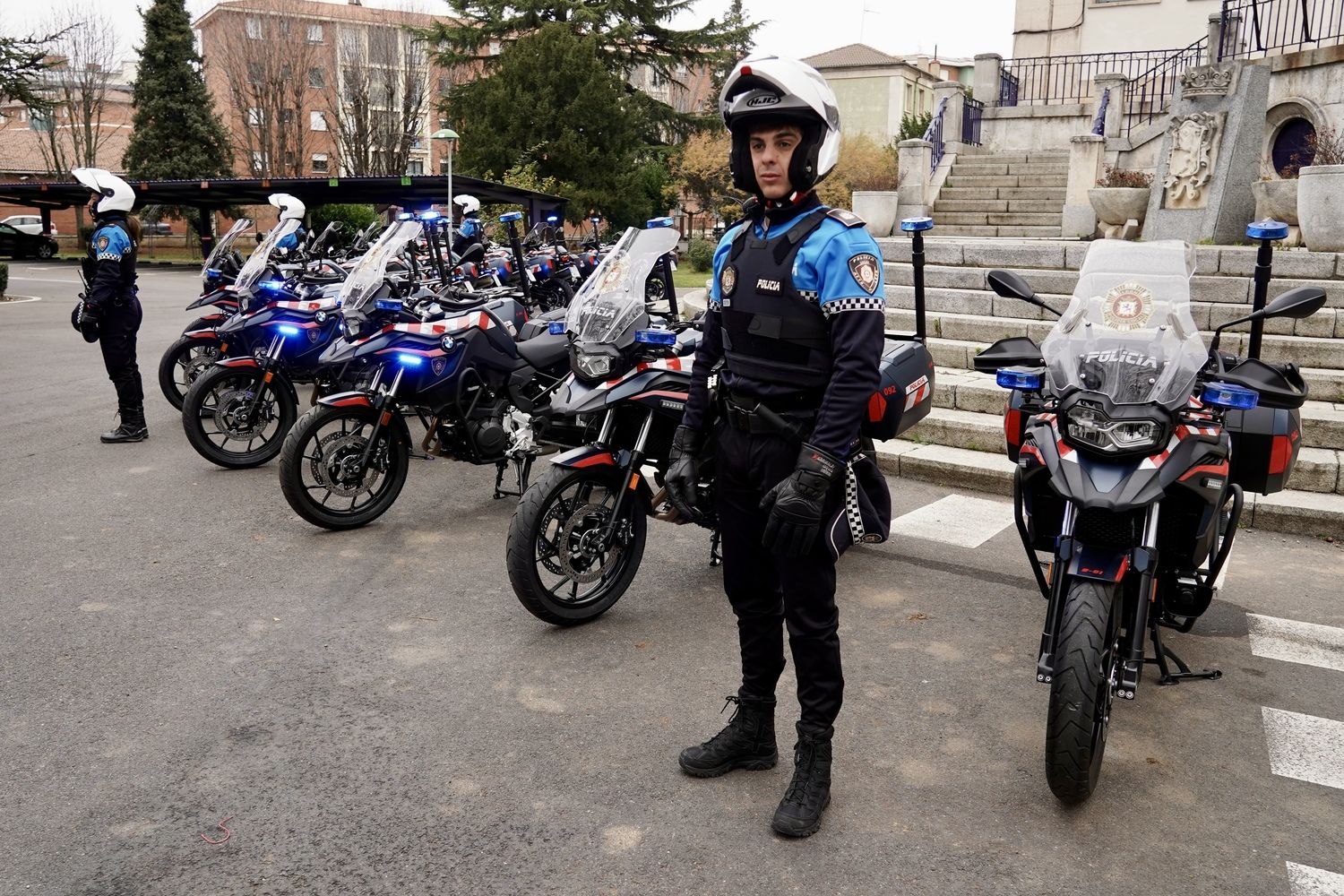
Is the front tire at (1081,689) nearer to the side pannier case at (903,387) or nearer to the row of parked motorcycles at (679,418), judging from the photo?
the row of parked motorcycles at (679,418)

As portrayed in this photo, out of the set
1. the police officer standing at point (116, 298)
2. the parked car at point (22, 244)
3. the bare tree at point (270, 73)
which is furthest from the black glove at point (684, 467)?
the bare tree at point (270, 73)

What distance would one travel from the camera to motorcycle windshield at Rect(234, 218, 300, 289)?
372 inches

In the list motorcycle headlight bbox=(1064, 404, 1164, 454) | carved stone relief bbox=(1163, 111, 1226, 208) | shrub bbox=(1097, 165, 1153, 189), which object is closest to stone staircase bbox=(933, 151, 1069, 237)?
shrub bbox=(1097, 165, 1153, 189)

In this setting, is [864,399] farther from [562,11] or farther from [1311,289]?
[562,11]

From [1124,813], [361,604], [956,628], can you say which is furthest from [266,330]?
[1124,813]

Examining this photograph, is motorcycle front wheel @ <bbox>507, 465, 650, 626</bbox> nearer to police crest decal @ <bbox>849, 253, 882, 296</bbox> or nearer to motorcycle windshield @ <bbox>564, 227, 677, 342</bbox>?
motorcycle windshield @ <bbox>564, 227, 677, 342</bbox>

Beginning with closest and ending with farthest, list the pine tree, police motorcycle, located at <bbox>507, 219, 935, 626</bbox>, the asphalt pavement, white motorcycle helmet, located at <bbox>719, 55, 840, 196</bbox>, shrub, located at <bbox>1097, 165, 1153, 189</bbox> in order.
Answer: the asphalt pavement, white motorcycle helmet, located at <bbox>719, 55, 840, 196</bbox>, police motorcycle, located at <bbox>507, 219, 935, 626</bbox>, shrub, located at <bbox>1097, 165, 1153, 189</bbox>, the pine tree

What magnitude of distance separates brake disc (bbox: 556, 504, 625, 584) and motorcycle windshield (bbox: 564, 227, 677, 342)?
82 cm


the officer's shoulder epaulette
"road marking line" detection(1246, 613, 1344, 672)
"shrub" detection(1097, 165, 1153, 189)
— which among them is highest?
"shrub" detection(1097, 165, 1153, 189)

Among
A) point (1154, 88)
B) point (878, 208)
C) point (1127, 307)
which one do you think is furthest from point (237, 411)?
point (1154, 88)

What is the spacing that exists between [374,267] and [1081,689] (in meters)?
5.56

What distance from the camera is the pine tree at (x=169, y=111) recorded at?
4144 cm

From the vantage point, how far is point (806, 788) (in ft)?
10.7

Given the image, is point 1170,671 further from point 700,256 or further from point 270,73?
point 270,73
